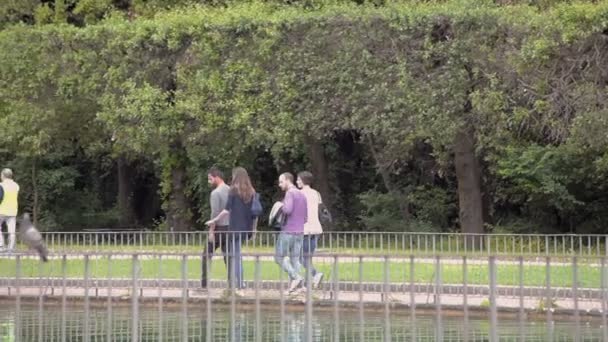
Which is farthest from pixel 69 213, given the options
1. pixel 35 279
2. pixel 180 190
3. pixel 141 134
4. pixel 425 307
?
pixel 425 307

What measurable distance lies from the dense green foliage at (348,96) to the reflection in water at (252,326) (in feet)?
39.7

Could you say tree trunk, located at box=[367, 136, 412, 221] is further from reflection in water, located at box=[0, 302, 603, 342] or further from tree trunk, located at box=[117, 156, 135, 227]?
reflection in water, located at box=[0, 302, 603, 342]

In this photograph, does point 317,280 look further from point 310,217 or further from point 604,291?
point 604,291

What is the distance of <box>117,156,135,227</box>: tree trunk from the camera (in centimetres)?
4653

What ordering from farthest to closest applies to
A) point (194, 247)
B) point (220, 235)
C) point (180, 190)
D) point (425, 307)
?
point (180, 190) < point (194, 247) < point (220, 235) < point (425, 307)

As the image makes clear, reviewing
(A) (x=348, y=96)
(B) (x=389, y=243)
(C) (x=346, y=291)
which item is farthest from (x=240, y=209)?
(A) (x=348, y=96)

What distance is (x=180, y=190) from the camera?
40656mm

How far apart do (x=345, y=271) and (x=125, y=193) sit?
2507cm

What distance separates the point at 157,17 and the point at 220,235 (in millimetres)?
15752

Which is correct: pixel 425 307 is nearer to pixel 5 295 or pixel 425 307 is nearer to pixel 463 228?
pixel 5 295

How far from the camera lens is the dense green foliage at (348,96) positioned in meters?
31.8

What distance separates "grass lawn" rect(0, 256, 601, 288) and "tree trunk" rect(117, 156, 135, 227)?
71.4 feet

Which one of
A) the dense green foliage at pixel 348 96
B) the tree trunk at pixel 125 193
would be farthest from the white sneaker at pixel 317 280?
the tree trunk at pixel 125 193

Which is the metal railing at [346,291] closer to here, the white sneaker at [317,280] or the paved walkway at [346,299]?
the paved walkway at [346,299]
